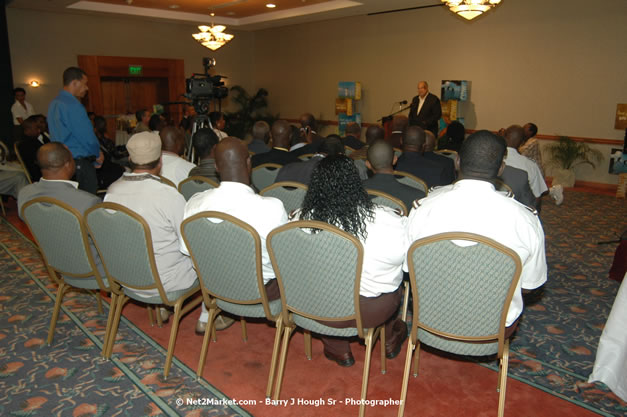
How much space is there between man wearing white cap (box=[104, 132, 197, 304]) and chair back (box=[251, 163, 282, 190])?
133 cm

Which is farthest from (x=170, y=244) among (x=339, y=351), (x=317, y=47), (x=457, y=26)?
(x=317, y=47)

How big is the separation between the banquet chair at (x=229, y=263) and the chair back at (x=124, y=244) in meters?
0.23

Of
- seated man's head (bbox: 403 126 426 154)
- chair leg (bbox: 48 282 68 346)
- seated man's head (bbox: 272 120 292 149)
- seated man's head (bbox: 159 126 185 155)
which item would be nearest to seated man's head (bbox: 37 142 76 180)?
chair leg (bbox: 48 282 68 346)

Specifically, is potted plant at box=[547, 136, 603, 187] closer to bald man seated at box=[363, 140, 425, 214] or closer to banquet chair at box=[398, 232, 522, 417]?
bald man seated at box=[363, 140, 425, 214]

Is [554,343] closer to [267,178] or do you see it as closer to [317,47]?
[267,178]

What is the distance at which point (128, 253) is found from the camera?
94.3 inches

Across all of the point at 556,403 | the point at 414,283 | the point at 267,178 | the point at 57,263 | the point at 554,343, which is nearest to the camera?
the point at 414,283

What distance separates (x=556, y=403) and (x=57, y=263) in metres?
2.79

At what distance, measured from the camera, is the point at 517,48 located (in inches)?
328

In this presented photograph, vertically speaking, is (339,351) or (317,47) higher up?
(317,47)

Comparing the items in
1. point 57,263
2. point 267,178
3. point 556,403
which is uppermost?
point 267,178

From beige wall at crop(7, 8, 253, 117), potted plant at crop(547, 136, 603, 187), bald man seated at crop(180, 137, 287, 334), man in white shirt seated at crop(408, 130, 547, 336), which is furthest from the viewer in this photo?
beige wall at crop(7, 8, 253, 117)

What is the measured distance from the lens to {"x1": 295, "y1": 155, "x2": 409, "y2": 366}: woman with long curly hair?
6.73 ft

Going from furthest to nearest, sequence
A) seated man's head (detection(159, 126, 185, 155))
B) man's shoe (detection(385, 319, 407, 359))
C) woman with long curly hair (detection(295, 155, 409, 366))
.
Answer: seated man's head (detection(159, 126, 185, 155)) < man's shoe (detection(385, 319, 407, 359)) < woman with long curly hair (detection(295, 155, 409, 366))
